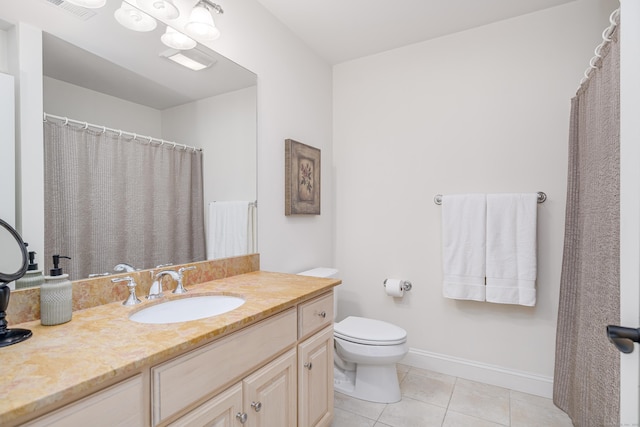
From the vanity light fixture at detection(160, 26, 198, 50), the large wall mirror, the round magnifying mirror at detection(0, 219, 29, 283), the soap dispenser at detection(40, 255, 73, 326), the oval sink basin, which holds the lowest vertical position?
the oval sink basin

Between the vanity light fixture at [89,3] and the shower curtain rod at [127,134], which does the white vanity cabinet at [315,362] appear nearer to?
the shower curtain rod at [127,134]

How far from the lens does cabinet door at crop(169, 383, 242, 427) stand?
35.5 inches

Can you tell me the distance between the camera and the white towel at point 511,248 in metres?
2.01

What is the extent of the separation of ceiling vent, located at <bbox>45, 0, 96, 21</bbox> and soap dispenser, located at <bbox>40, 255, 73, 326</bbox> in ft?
3.00

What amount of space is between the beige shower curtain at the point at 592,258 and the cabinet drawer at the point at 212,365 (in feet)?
4.02

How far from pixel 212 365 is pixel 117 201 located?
0.76 meters

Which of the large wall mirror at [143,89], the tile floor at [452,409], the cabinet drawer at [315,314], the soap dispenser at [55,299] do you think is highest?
Result: the large wall mirror at [143,89]

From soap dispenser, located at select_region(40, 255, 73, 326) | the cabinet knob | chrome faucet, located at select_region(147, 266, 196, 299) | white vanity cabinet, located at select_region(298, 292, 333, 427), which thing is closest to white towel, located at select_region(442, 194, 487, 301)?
white vanity cabinet, located at select_region(298, 292, 333, 427)

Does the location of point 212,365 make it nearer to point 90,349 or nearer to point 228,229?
point 90,349

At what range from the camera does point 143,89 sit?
1411 millimetres

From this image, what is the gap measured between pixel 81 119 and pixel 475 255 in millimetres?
2261

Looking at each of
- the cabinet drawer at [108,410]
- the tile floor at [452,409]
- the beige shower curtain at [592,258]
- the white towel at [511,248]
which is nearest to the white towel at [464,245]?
the white towel at [511,248]

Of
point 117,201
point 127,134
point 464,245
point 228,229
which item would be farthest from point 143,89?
point 464,245

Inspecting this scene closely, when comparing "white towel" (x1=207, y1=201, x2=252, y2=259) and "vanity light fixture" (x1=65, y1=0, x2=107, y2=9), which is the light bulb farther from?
"white towel" (x1=207, y1=201, x2=252, y2=259)
